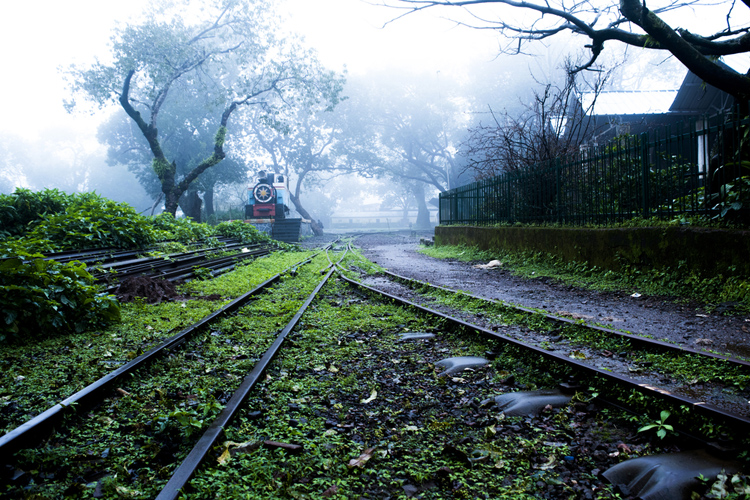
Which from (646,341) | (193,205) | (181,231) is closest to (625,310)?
(646,341)

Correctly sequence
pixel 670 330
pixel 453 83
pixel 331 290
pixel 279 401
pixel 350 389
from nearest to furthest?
pixel 279 401 → pixel 350 389 → pixel 670 330 → pixel 331 290 → pixel 453 83

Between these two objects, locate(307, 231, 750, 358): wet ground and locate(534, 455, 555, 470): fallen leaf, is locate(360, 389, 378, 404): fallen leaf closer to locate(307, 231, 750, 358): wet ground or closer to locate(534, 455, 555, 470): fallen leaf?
locate(534, 455, 555, 470): fallen leaf

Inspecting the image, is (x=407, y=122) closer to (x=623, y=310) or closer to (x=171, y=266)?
(x=171, y=266)

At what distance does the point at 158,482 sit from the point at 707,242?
24.0ft

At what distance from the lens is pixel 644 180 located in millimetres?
8031

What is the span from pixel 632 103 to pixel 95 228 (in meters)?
22.7

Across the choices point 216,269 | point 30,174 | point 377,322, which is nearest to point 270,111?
point 216,269

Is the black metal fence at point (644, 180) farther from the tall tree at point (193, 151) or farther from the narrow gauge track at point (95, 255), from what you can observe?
the tall tree at point (193, 151)

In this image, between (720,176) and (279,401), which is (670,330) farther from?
(279,401)

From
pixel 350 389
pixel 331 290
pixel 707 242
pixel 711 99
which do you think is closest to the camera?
pixel 350 389

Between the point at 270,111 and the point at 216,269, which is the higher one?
the point at 270,111

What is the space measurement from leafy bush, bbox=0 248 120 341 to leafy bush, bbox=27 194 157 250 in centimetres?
352

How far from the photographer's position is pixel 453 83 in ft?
159

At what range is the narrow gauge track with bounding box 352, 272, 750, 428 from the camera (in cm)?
262
